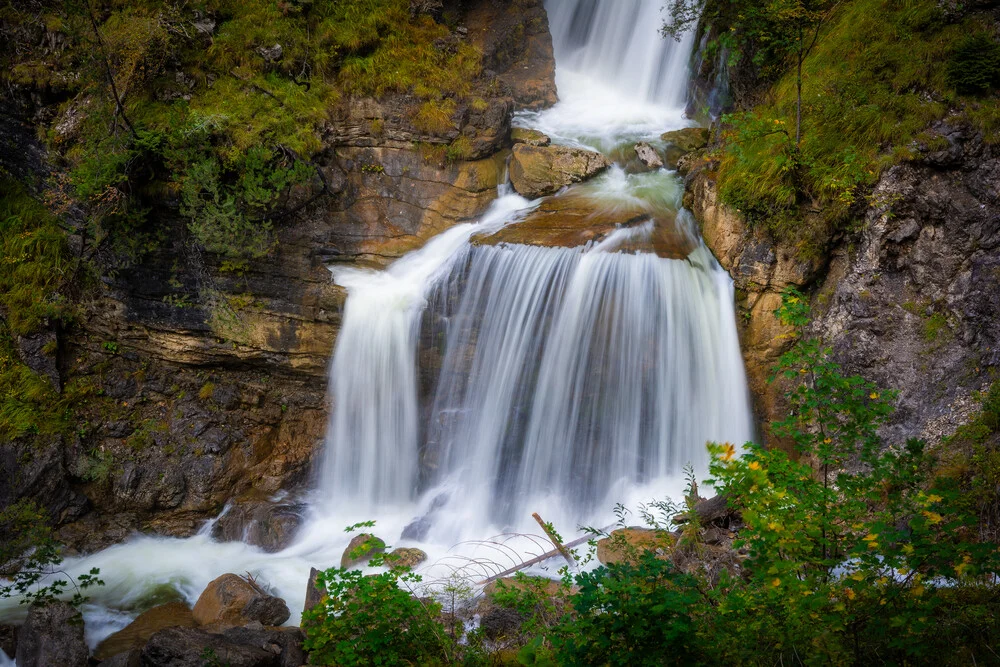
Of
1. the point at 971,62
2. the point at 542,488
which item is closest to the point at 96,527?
the point at 542,488

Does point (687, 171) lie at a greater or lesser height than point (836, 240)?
greater

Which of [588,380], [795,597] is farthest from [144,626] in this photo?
[795,597]

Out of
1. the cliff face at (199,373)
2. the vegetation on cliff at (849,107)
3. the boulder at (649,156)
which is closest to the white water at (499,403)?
the cliff face at (199,373)

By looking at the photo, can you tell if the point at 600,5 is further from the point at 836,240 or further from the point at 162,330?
the point at 162,330

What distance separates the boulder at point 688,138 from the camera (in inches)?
418

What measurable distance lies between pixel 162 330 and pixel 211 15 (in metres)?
5.09

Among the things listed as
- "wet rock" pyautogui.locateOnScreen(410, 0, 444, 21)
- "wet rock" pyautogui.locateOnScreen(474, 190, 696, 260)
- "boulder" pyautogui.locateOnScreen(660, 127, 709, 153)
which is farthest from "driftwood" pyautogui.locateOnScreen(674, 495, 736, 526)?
"wet rock" pyautogui.locateOnScreen(410, 0, 444, 21)

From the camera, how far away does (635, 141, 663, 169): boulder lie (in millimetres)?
10492

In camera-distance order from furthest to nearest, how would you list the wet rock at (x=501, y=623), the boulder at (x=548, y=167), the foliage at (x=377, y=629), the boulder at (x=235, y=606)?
the boulder at (x=548, y=167) → the boulder at (x=235, y=606) → the wet rock at (x=501, y=623) → the foliage at (x=377, y=629)

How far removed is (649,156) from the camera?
10.5 meters

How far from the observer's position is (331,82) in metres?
10.2

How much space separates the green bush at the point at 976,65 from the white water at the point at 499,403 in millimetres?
3150

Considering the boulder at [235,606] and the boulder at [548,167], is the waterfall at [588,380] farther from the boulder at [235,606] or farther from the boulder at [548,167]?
the boulder at [235,606]

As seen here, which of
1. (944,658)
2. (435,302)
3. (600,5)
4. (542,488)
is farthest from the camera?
(600,5)
